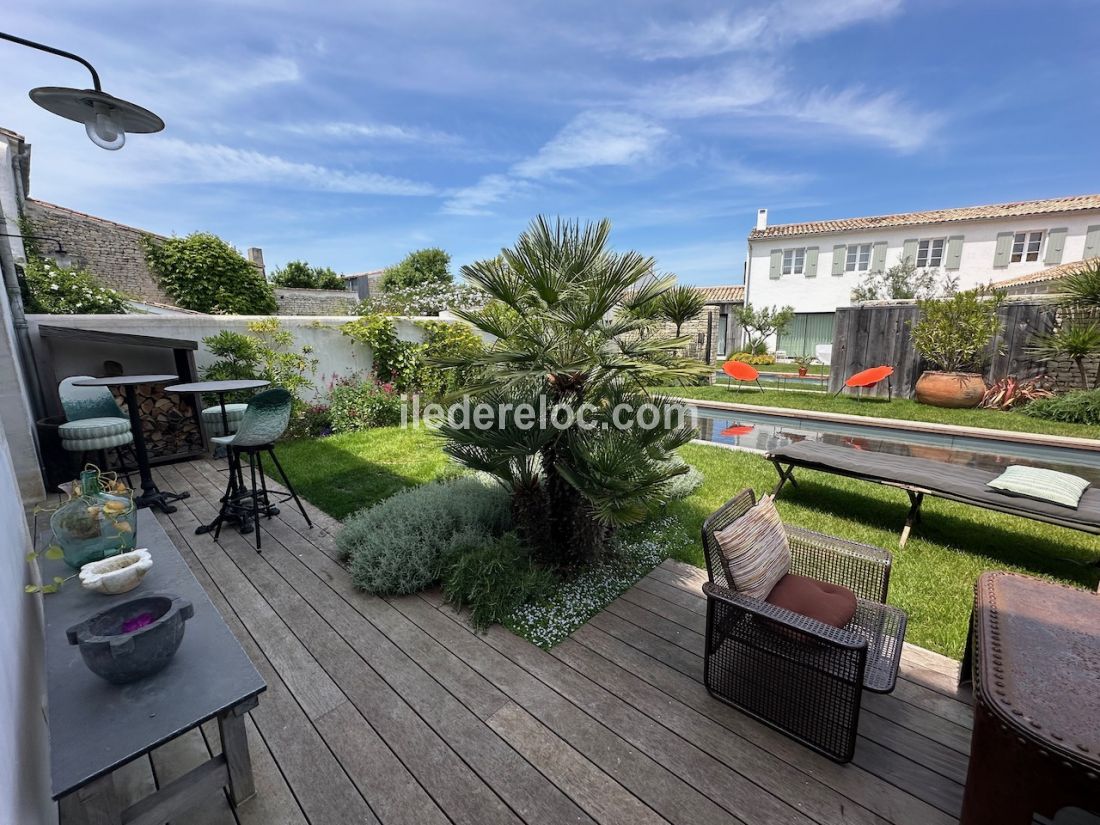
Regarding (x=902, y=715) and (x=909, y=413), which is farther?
(x=909, y=413)

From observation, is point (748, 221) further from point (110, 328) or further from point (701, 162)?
point (110, 328)

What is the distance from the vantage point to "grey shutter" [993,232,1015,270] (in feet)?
56.9

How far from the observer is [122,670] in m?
1.27

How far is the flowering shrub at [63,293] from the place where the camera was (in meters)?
6.48

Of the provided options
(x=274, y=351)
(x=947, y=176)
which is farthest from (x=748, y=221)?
(x=274, y=351)

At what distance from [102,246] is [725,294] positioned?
23.9 m

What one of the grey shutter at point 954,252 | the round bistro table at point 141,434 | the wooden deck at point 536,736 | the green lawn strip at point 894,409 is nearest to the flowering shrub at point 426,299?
the green lawn strip at point 894,409

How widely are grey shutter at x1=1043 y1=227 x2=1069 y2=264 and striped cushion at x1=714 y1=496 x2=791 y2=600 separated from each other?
24.2 m

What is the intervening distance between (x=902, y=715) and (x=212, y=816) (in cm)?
265

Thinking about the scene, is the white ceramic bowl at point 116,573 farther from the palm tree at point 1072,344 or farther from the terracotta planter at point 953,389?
the palm tree at point 1072,344

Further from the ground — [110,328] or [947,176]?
[947,176]

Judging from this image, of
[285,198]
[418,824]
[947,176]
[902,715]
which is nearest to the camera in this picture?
[418,824]

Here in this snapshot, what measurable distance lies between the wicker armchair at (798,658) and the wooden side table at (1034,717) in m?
0.32

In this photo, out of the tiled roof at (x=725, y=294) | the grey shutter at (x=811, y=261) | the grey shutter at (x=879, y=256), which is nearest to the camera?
the grey shutter at (x=879, y=256)
